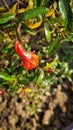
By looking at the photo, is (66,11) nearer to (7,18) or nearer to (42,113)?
(7,18)

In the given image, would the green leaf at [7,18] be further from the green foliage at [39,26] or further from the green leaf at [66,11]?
the green leaf at [66,11]

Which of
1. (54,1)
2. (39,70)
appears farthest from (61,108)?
(54,1)

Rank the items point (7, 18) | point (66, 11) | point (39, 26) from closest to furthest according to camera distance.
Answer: point (66, 11) → point (7, 18) → point (39, 26)

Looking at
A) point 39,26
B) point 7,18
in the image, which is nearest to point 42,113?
point 39,26

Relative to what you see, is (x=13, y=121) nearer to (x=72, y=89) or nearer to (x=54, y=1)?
(x=72, y=89)

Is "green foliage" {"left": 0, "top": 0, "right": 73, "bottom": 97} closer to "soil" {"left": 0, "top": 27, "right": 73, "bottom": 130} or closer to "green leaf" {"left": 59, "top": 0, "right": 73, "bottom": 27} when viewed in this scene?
"green leaf" {"left": 59, "top": 0, "right": 73, "bottom": 27}

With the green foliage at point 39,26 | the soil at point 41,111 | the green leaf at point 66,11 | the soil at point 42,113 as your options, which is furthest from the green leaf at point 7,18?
the soil at point 42,113

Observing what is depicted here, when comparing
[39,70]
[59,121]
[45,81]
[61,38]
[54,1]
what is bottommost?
[59,121]

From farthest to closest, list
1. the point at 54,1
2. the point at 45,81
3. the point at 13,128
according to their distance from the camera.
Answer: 1. the point at 13,128
2. the point at 45,81
3. the point at 54,1
